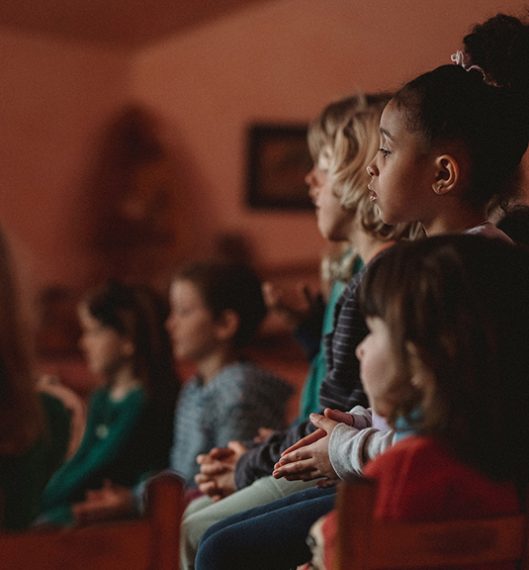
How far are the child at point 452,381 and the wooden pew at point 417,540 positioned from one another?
22 mm

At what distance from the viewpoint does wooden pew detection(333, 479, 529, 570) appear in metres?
1.06

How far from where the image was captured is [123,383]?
293cm

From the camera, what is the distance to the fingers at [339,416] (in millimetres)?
1467

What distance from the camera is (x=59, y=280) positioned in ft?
21.0

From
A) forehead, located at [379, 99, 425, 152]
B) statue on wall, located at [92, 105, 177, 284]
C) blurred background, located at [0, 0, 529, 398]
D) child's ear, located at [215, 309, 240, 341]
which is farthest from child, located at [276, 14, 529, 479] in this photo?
statue on wall, located at [92, 105, 177, 284]

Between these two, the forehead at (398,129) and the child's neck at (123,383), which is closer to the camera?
the forehead at (398,129)

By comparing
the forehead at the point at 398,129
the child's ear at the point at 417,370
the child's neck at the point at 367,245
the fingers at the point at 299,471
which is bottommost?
the fingers at the point at 299,471

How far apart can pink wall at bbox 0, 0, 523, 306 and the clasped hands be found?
397cm

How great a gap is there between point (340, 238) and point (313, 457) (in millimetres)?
639

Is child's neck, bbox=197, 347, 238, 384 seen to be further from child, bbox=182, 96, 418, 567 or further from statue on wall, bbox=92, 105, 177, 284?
statue on wall, bbox=92, 105, 177, 284

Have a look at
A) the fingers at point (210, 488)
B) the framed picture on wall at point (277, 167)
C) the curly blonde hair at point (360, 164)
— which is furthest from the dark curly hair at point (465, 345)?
the framed picture on wall at point (277, 167)

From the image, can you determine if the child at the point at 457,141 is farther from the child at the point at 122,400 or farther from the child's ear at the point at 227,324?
the child at the point at 122,400

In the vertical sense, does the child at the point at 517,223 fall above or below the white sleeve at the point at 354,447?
above

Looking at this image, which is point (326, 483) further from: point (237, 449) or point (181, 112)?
point (181, 112)
